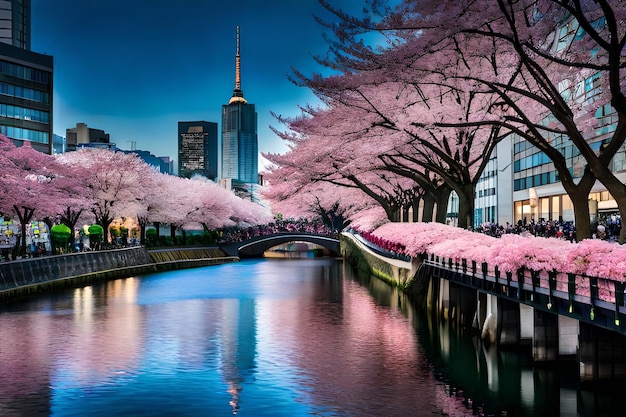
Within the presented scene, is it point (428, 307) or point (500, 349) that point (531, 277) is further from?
point (428, 307)

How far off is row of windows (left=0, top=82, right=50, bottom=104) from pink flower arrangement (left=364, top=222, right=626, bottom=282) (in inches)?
3437

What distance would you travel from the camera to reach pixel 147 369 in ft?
88.2

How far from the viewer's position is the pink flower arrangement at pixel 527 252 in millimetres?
19703

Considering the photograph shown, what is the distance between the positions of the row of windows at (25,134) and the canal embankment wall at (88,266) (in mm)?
36605

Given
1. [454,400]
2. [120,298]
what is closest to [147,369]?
[454,400]

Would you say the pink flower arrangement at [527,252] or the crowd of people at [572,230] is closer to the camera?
the pink flower arrangement at [527,252]

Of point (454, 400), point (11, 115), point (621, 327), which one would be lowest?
point (454, 400)

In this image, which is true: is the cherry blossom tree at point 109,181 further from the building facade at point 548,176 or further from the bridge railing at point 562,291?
the bridge railing at point 562,291

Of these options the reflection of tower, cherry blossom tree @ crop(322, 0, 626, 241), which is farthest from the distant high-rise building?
cherry blossom tree @ crop(322, 0, 626, 241)

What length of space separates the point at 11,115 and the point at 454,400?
104707 mm

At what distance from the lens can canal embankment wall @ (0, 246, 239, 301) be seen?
49.4m

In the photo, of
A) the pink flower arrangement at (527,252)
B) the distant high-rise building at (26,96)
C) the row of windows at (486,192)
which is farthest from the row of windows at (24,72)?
the pink flower arrangement at (527,252)

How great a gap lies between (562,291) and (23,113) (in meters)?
108

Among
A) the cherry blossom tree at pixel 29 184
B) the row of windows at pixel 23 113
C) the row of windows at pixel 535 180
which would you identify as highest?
the row of windows at pixel 23 113
